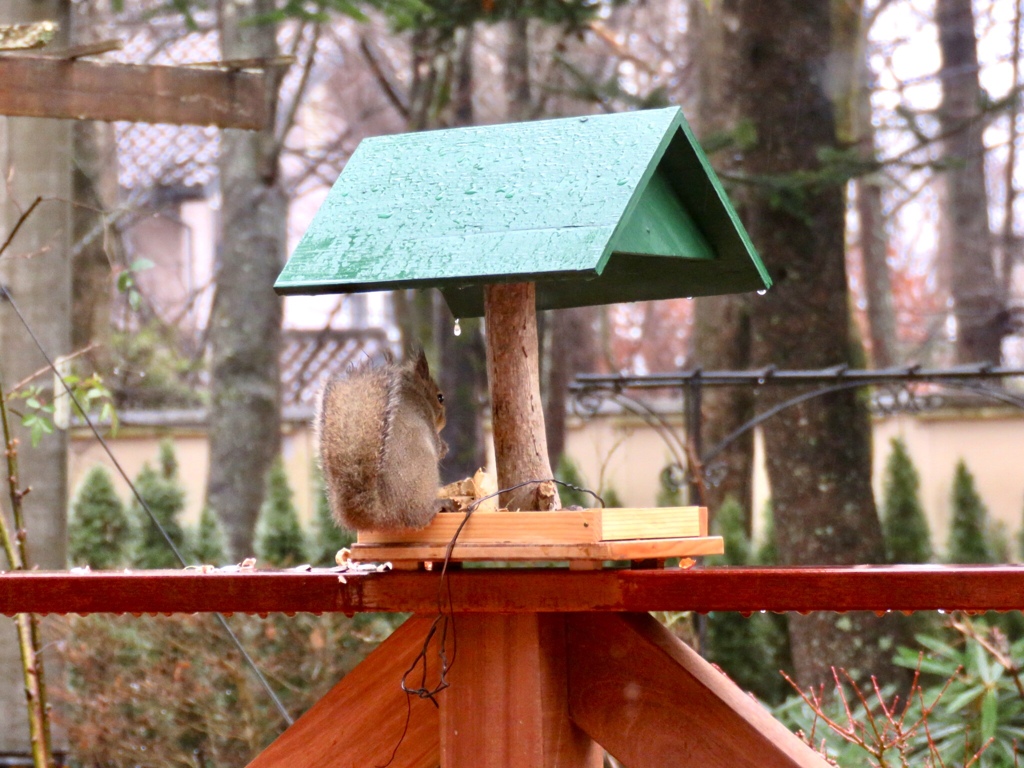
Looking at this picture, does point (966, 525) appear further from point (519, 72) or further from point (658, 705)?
point (658, 705)

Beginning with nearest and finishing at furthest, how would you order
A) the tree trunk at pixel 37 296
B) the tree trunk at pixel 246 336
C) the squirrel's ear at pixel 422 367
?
the squirrel's ear at pixel 422 367 → the tree trunk at pixel 37 296 → the tree trunk at pixel 246 336

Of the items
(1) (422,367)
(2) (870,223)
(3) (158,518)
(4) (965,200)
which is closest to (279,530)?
(3) (158,518)

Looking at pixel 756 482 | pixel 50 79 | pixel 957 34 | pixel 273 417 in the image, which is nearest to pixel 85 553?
pixel 273 417

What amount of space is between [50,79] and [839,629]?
143 inches

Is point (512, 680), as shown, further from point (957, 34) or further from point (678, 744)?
point (957, 34)

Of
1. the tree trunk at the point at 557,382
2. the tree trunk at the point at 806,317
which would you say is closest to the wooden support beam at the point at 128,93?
the tree trunk at the point at 806,317

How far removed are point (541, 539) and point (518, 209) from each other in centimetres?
41

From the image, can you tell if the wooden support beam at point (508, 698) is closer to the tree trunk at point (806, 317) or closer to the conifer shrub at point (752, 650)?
the tree trunk at point (806, 317)

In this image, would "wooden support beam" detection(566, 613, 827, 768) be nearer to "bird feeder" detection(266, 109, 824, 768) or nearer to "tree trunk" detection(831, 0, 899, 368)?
"bird feeder" detection(266, 109, 824, 768)

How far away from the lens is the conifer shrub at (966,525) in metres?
6.12

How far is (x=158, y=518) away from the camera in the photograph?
249 inches

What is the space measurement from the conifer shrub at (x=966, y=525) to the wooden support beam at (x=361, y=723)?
5.18 m

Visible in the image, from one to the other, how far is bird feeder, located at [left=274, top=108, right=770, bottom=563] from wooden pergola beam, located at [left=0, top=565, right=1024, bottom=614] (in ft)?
0.14

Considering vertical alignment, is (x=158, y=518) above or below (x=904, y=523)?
above
